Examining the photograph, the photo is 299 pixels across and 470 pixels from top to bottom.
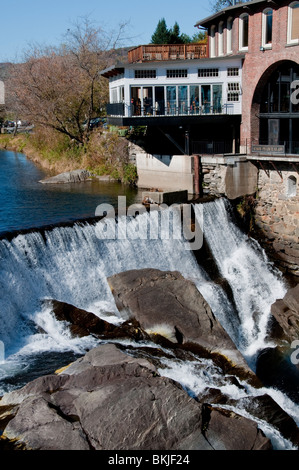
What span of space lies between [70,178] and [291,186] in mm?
16014

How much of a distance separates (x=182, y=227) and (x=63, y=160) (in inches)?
805

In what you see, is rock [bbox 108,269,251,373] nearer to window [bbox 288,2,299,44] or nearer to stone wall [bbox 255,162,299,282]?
stone wall [bbox 255,162,299,282]

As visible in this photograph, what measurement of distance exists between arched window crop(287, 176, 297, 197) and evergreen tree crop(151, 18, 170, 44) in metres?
29.1

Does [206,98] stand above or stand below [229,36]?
below

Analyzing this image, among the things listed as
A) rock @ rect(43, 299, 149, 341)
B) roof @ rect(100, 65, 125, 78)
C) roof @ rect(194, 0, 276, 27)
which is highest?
roof @ rect(194, 0, 276, 27)

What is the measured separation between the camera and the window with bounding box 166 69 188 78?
97.6 feet

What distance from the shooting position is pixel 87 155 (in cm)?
3966

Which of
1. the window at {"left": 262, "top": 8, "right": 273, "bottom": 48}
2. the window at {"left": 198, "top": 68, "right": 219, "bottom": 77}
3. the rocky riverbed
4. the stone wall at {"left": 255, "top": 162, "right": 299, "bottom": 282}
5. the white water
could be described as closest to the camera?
the rocky riverbed

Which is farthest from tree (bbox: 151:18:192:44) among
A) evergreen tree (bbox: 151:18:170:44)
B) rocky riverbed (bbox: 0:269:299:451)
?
rocky riverbed (bbox: 0:269:299:451)

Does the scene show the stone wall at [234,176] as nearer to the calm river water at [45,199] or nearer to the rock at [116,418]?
the calm river water at [45,199]

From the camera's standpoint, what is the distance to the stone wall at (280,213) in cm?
2572

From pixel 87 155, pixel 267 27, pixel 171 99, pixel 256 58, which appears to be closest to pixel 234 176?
pixel 171 99

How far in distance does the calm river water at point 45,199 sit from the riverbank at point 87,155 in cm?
137

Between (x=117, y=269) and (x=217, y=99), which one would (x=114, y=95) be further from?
(x=117, y=269)
